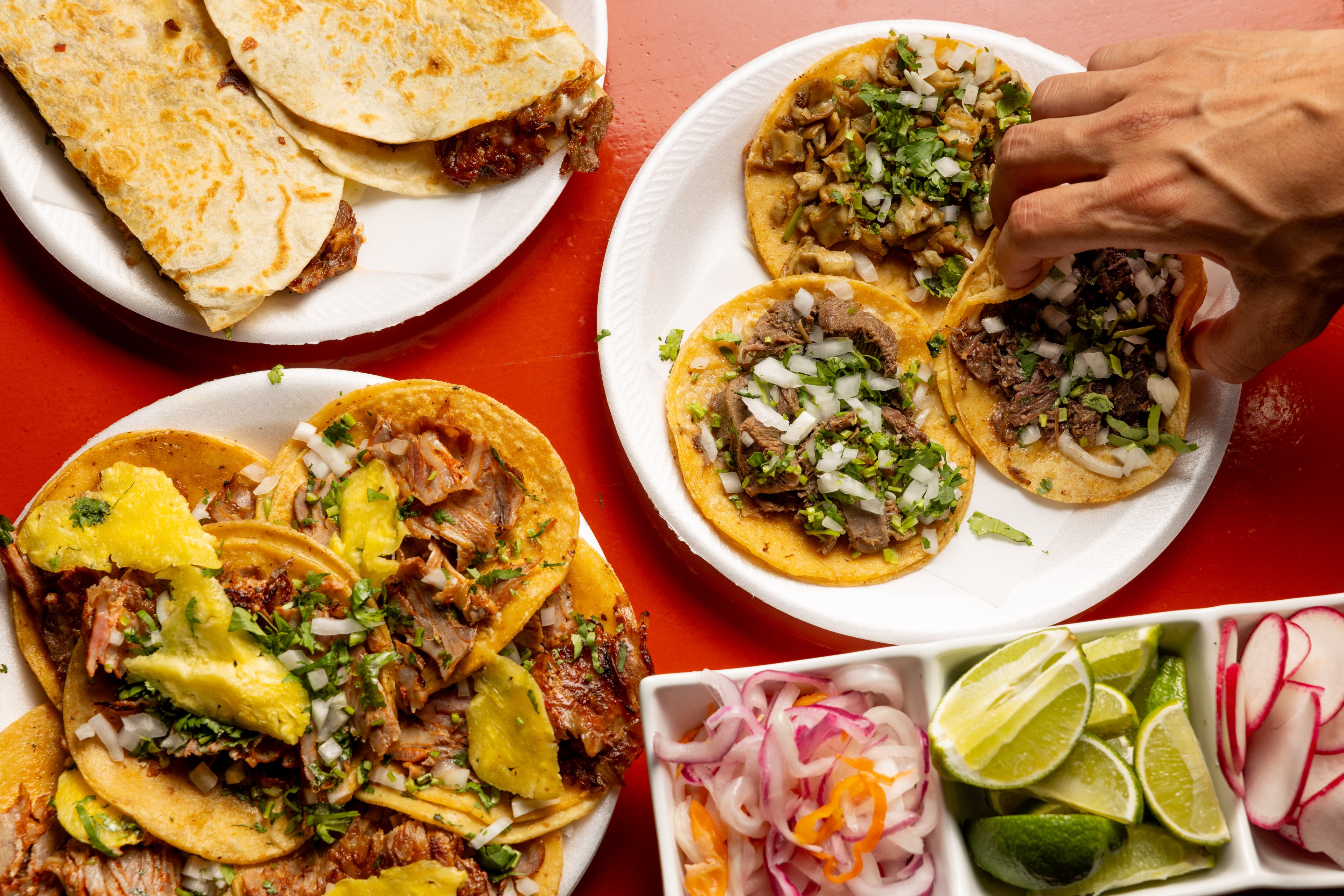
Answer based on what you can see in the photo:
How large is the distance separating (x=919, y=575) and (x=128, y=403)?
2.53 metres

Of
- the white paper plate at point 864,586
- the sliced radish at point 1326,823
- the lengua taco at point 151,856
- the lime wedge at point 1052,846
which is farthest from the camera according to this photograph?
the white paper plate at point 864,586

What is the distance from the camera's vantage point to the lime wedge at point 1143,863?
81.5 inches

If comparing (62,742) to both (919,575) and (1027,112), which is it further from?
(1027,112)

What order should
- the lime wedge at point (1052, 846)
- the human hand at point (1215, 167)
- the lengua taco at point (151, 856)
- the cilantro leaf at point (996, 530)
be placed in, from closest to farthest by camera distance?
the lime wedge at point (1052, 846) → the human hand at point (1215, 167) → the lengua taco at point (151, 856) → the cilantro leaf at point (996, 530)

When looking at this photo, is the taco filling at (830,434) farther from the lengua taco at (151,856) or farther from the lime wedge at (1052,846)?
the lengua taco at (151,856)

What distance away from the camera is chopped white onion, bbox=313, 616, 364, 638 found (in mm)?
2266

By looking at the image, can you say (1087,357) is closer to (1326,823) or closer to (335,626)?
(1326,823)

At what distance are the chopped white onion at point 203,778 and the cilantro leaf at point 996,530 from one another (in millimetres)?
2256

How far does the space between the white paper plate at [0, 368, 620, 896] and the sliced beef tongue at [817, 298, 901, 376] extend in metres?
1.30

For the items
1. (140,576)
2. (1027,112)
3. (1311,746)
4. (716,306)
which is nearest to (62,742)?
(140,576)

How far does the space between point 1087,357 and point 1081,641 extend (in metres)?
0.96

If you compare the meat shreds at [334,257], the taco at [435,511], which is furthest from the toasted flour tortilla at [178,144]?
the taco at [435,511]

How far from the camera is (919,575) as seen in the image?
2.83m

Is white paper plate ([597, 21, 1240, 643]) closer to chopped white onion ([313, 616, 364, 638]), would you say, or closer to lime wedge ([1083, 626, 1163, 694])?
lime wedge ([1083, 626, 1163, 694])
